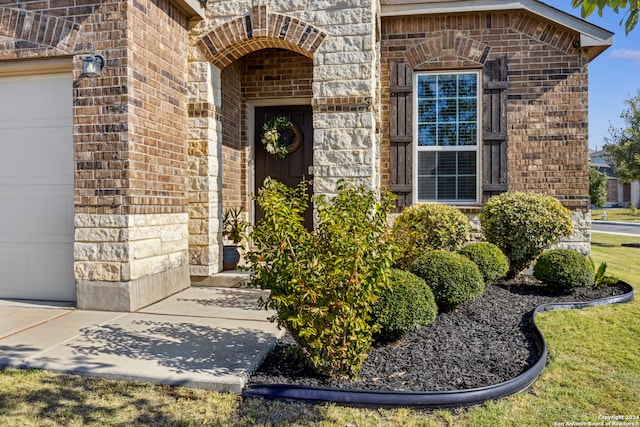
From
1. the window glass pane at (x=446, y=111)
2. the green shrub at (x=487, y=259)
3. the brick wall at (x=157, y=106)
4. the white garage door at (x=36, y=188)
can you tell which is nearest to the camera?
the brick wall at (x=157, y=106)

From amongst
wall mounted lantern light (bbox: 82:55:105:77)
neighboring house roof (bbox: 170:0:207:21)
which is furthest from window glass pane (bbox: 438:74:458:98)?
wall mounted lantern light (bbox: 82:55:105:77)

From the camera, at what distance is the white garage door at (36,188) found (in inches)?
187

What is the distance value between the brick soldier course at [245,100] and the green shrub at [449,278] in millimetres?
1314

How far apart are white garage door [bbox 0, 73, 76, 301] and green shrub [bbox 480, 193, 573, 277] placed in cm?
508

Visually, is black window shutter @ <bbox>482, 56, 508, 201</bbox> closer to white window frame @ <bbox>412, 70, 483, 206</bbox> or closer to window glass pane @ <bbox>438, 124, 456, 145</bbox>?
white window frame @ <bbox>412, 70, 483, 206</bbox>

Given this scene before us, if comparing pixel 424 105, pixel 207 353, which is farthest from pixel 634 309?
pixel 207 353

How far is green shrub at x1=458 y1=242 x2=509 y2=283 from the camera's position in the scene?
511 centimetres

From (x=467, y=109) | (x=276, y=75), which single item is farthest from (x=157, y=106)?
(x=467, y=109)

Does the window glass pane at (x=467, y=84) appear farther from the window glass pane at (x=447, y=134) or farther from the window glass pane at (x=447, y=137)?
the window glass pane at (x=447, y=134)

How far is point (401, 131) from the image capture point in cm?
680

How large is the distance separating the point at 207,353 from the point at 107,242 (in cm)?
187

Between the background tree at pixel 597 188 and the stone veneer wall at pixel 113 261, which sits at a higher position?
the background tree at pixel 597 188

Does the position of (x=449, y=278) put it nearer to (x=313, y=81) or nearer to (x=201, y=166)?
(x=313, y=81)

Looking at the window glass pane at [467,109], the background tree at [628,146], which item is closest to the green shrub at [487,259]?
the window glass pane at [467,109]
